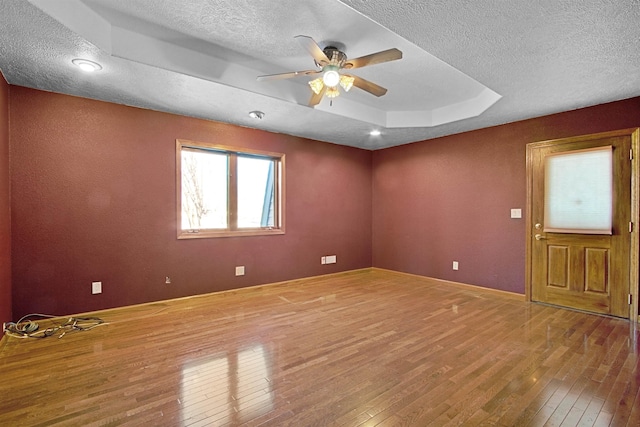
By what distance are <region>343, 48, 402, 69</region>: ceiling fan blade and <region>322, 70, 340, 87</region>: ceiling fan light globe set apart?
108 millimetres

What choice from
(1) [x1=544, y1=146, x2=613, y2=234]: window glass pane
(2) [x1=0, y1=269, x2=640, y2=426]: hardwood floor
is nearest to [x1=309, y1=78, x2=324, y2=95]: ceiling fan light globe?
(2) [x1=0, y1=269, x2=640, y2=426]: hardwood floor

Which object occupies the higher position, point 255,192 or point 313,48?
point 313,48

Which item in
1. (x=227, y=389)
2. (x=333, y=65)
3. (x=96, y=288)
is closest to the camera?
(x=227, y=389)

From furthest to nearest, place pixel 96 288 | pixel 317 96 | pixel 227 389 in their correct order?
pixel 96 288 → pixel 317 96 → pixel 227 389

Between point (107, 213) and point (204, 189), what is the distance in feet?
3.98

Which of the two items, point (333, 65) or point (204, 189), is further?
point (204, 189)

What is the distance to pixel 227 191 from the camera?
4535mm

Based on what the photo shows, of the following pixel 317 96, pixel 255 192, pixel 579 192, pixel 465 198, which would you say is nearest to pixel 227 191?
pixel 255 192

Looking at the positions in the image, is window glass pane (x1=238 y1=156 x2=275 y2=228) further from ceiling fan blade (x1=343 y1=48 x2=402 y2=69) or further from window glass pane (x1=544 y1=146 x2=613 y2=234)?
window glass pane (x1=544 y1=146 x2=613 y2=234)

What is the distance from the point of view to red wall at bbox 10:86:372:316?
3137mm

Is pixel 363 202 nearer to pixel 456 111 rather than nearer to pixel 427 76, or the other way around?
pixel 456 111

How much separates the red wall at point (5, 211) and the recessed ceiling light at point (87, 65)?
806 millimetres

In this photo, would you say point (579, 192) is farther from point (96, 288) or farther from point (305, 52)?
point (96, 288)

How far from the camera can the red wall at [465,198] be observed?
4070 mm
